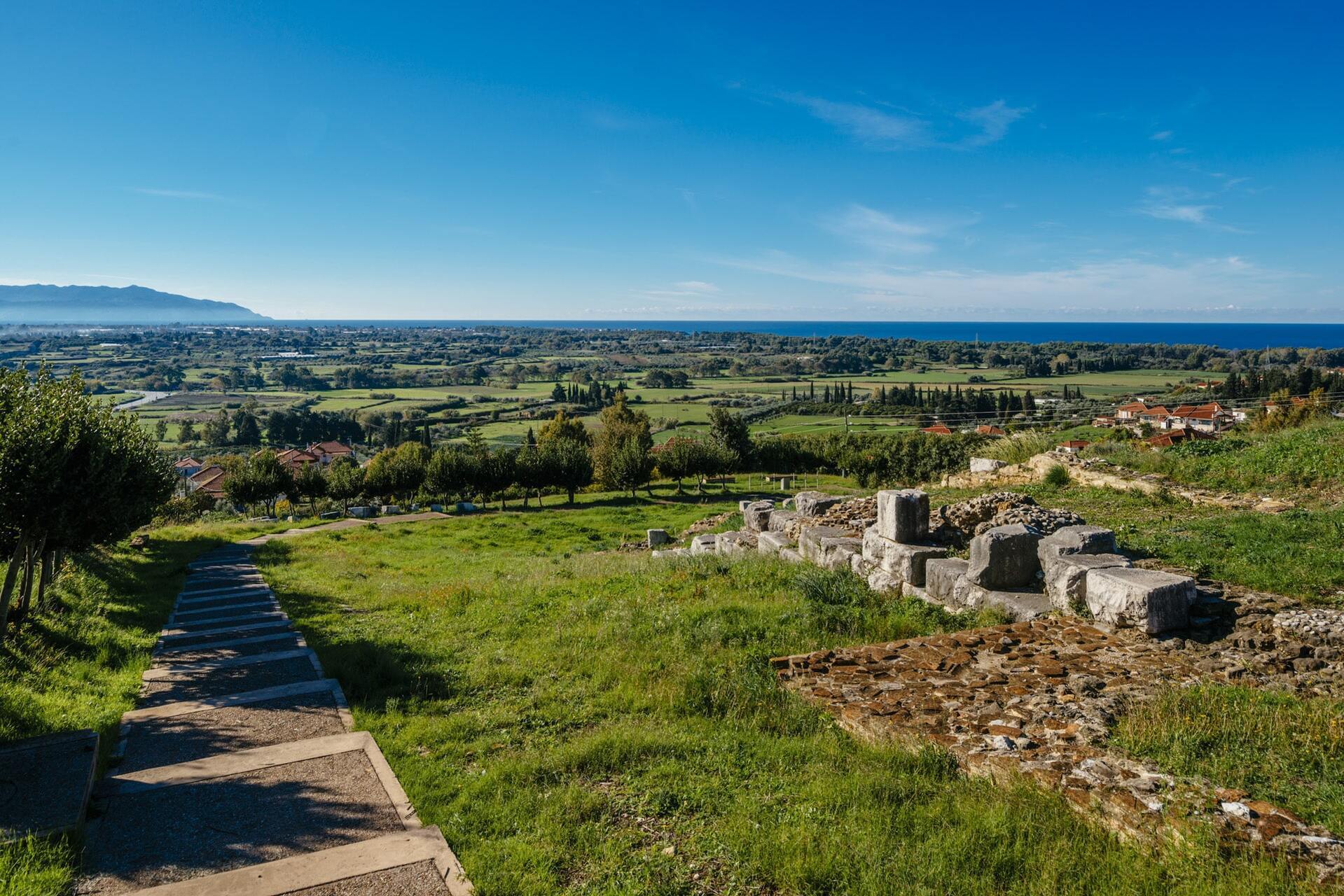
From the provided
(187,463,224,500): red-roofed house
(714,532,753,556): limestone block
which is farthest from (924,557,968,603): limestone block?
(187,463,224,500): red-roofed house

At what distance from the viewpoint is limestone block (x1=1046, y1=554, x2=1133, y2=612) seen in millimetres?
8547

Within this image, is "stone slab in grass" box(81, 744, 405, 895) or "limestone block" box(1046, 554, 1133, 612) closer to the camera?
"stone slab in grass" box(81, 744, 405, 895)

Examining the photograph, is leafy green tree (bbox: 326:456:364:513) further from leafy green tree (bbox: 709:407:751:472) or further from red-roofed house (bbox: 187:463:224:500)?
leafy green tree (bbox: 709:407:751:472)

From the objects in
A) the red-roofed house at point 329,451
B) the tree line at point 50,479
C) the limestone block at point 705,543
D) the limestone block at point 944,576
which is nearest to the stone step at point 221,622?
the tree line at point 50,479

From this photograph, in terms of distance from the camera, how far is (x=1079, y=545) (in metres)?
9.23

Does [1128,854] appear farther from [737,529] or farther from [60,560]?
[60,560]

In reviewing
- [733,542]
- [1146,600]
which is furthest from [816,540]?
[1146,600]

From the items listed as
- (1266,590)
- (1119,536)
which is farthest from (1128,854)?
(1119,536)

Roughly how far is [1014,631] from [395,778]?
7.23 m

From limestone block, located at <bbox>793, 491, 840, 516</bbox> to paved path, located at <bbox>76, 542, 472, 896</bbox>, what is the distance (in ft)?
34.9

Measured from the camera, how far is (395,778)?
6012mm

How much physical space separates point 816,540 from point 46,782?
11433mm

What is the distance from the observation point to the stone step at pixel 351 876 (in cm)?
459

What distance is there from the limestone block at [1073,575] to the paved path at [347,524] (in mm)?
27047
